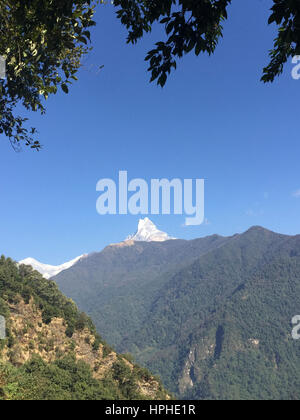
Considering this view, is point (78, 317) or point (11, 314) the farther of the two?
point (78, 317)

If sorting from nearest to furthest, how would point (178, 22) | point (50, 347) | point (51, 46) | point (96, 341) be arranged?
point (178, 22)
point (51, 46)
point (50, 347)
point (96, 341)

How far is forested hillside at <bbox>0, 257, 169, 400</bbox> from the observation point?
29.6 m

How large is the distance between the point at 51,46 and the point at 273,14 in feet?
17.4

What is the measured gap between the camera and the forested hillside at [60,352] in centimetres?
2961

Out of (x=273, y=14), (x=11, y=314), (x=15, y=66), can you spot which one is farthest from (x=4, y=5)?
(x=11, y=314)

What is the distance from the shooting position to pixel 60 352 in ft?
132
